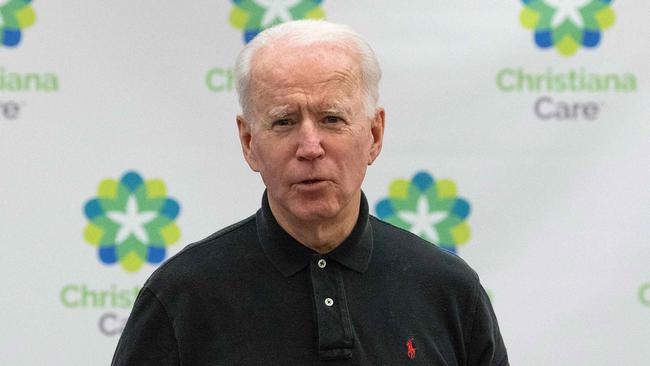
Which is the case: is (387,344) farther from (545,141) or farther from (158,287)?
(545,141)

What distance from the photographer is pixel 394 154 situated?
95.0 inches

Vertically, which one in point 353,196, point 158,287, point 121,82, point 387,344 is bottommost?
point 387,344

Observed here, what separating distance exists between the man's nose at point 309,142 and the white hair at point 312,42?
0.10 meters

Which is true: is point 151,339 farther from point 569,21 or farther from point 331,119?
point 569,21

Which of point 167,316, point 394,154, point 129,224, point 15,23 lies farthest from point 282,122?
point 15,23

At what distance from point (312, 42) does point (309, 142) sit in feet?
0.48

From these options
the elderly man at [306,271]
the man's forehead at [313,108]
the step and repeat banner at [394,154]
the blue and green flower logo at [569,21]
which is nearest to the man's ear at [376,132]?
the elderly man at [306,271]

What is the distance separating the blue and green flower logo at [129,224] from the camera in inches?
96.1

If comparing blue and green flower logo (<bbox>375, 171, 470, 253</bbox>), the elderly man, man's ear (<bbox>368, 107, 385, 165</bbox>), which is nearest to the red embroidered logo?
the elderly man

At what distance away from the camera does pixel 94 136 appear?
2.44m

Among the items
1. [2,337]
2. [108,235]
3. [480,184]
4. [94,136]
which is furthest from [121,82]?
[480,184]

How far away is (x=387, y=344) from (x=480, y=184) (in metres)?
1.09

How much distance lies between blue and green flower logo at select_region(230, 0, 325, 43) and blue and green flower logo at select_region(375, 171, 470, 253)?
1.55 ft

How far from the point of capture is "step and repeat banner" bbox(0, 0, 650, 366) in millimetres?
2381
